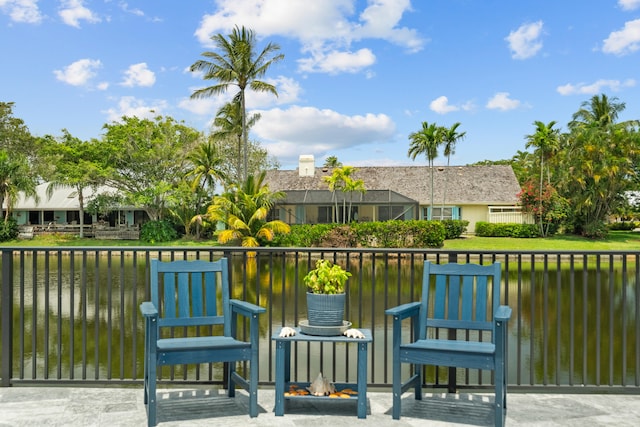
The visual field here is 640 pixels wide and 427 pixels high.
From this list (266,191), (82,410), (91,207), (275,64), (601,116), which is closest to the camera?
(82,410)

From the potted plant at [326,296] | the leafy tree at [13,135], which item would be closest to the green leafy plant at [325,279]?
the potted plant at [326,296]

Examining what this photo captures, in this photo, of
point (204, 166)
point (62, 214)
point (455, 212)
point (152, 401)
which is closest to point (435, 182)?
point (455, 212)

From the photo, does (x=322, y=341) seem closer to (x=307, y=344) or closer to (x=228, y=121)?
(x=307, y=344)

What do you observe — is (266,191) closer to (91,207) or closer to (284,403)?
(91,207)

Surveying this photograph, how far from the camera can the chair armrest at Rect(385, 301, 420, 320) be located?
3.33 meters

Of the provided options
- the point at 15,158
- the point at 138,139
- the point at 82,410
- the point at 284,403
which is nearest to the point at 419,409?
the point at 284,403

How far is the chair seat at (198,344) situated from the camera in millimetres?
3201

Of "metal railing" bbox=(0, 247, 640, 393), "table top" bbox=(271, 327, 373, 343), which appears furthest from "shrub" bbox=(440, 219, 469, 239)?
"table top" bbox=(271, 327, 373, 343)

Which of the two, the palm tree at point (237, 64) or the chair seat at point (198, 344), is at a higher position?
the palm tree at point (237, 64)

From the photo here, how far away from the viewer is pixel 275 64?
91.2ft

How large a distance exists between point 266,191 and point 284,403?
21124mm

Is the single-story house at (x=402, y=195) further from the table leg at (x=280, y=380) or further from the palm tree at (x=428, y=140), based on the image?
the table leg at (x=280, y=380)

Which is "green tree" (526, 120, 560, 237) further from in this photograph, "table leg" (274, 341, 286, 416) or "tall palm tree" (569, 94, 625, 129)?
"table leg" (274, 341, 286, 416)

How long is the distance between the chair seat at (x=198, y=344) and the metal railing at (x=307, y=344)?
11.3 inches
